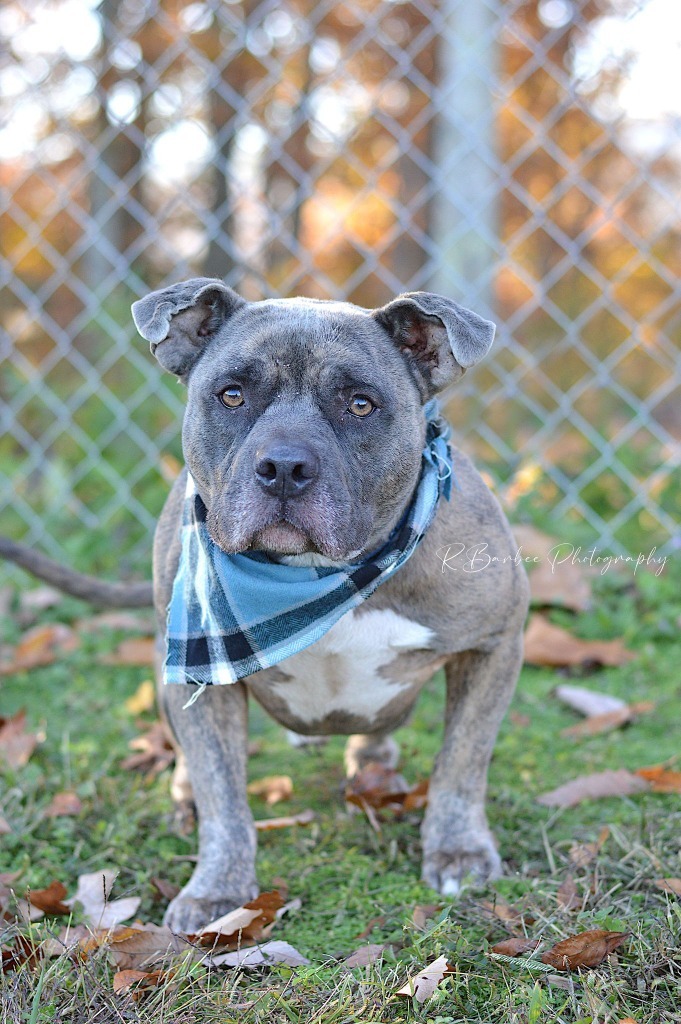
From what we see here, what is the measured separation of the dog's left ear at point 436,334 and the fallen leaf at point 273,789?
4.27ft

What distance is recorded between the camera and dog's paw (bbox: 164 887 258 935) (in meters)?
2.45

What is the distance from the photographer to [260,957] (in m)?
2.21

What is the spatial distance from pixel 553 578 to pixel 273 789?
183cm

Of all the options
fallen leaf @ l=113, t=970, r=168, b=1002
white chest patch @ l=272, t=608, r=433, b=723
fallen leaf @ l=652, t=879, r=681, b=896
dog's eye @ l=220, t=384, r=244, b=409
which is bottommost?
fallen leaf @ l=652, t=879, r=681, b=896

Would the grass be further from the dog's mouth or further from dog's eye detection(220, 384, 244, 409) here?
dog's eye detection(220, 384, 244, 409)

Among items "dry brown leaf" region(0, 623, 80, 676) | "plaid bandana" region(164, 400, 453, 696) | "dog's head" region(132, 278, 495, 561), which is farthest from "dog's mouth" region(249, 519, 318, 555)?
"dry brown leaf" region(0, 623, 80, 676)

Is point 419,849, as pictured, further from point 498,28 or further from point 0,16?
point 0,16

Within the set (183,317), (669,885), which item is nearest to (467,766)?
(669,885)

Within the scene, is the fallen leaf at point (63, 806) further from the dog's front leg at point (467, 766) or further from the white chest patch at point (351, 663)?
the dog's front leg at point (467, 766)

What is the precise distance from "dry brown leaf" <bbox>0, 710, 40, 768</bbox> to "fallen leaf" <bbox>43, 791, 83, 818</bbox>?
0.28 meters

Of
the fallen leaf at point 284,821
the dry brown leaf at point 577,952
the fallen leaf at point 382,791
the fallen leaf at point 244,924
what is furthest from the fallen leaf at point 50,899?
the dry brown leaf at point 577,952

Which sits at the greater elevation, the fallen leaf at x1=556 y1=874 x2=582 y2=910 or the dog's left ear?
the dog's left ear

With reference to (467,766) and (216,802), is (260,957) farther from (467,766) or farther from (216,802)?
(467,766)

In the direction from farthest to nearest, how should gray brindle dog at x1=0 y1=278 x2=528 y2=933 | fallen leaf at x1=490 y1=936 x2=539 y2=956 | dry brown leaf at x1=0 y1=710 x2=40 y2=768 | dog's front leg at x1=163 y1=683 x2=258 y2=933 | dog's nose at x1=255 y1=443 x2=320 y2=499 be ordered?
dry brown leaf at x1=0 y1=710 x2=40 y2=768 < dog's front leg at x1=163 y1=683 x2=258 y2=933 < gray brindle dog at x1=0 y1=278 x2=528 y2=933 < dog's nose at x1=255 y1=443 x2=320 y2=499 < fallen leaf at x1=490 y1=936 x2=539 y2=956
